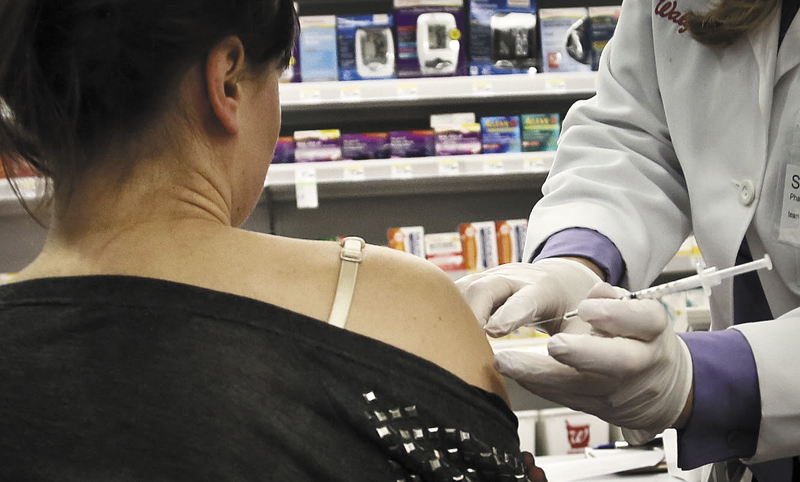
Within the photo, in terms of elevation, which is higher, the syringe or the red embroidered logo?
the red embroidered logo

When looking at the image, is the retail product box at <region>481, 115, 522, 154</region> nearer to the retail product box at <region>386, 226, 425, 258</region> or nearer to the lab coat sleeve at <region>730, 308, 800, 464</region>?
the retail product box at <region>386, 226, 425, 258</region>

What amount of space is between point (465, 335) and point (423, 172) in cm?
227

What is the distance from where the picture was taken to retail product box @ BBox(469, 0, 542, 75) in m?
3.26

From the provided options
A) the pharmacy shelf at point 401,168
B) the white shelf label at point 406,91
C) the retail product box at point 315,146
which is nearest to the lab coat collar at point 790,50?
the pharmacy shelf at point 401,168

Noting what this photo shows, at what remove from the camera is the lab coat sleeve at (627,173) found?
4.30 feet

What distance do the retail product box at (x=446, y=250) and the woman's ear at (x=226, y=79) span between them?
92.9 inches

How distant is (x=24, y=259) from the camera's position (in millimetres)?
3646

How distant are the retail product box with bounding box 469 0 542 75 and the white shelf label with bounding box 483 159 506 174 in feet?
1.36

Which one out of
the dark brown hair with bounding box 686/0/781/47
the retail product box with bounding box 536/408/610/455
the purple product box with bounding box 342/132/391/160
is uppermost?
the dark brown hair with bounding box 686/0/781/47

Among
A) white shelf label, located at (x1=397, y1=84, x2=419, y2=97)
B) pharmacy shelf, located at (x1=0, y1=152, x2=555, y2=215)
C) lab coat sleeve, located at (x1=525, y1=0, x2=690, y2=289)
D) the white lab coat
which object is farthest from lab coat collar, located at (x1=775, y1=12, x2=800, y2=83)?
white shelf label, located at (x1=397, y1=84, x2=419, y2=97)

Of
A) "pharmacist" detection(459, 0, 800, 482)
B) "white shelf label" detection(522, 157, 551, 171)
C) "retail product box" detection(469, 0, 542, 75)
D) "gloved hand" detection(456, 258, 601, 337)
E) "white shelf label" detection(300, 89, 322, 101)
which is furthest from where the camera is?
"retail product box" detection(469, 0, 542, 75)

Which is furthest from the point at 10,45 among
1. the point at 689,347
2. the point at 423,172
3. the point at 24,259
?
the point at 24,259

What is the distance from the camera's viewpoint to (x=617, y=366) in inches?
33.5

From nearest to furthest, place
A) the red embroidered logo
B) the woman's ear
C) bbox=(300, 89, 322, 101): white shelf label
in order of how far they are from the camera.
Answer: the woman's ear, the red embroidered logo, bbox=(300, 89, 322, 101): white shelf label
